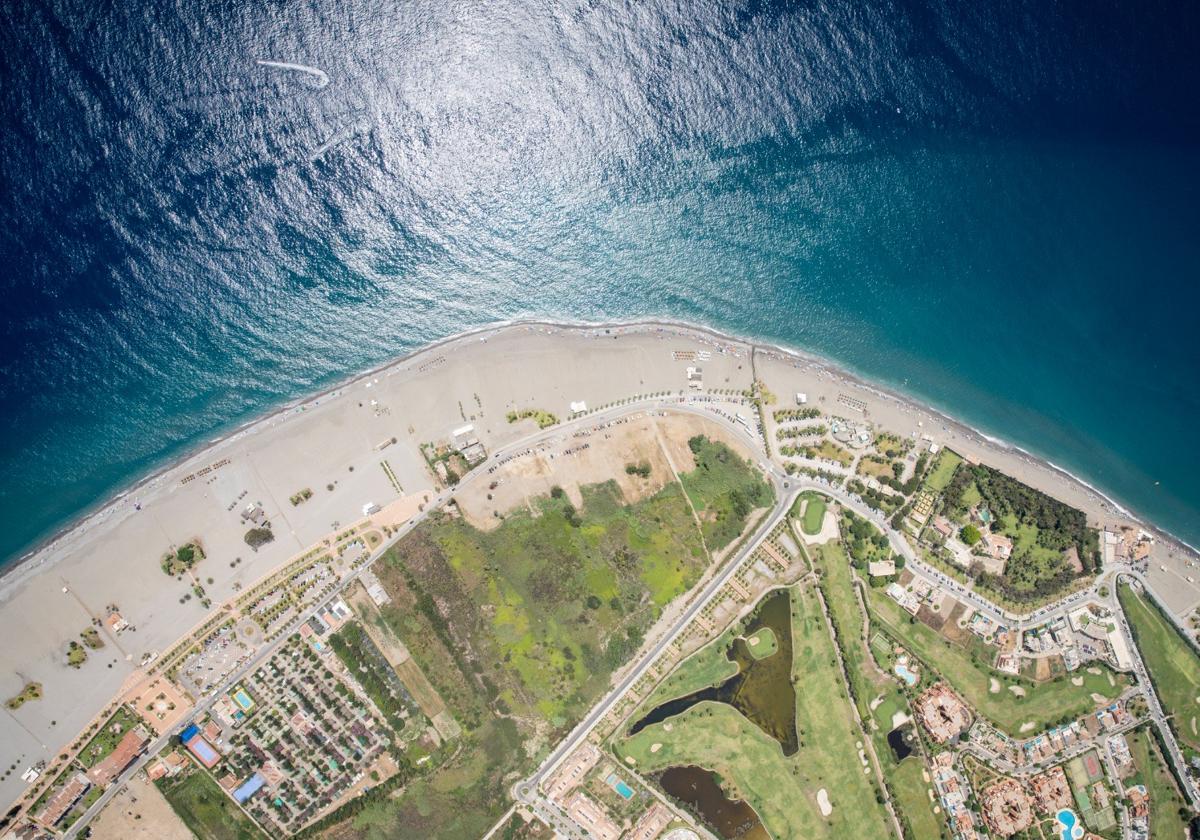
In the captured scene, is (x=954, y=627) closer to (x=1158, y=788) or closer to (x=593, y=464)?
(x=1158, y=788)

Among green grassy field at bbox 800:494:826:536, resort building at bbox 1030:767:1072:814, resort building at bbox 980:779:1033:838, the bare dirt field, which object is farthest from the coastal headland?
resort building at bbox 980:779:1033:838

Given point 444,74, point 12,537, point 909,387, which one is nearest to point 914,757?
point 909,387

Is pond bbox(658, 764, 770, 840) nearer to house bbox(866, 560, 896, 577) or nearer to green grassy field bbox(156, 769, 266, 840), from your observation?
house bbox(866, 560, 896, 577)

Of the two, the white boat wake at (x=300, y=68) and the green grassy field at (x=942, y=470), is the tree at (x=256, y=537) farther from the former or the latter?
the green grassy field at (x=942, y=470)

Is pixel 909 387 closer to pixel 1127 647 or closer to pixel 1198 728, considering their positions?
pixel 1127 647

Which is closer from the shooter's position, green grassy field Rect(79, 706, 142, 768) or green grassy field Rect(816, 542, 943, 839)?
green grassy field Rect(79, 706, 142, 768)

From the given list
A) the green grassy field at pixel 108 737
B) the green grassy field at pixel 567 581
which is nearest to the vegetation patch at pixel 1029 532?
the green grassy field at pixel 567 581

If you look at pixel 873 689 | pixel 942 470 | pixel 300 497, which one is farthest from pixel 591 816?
pixel 942 470
